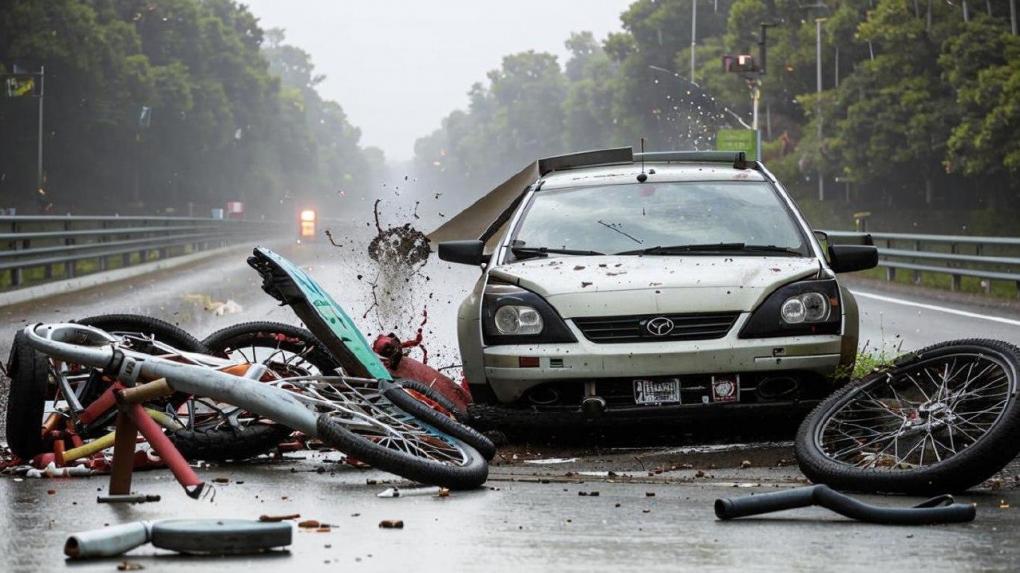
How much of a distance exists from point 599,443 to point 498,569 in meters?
4.03

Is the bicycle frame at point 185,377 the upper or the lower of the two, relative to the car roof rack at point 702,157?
lower

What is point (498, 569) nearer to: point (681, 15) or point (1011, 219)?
point (1011, 219)

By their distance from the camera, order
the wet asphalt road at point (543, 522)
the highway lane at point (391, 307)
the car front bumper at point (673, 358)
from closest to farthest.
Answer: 1. the wet asphalt road at point (543, 522)
2. the car front bumper at point (673, 358)
3. the highway lane at point (391, 307)

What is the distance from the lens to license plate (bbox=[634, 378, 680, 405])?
8289 millimetres

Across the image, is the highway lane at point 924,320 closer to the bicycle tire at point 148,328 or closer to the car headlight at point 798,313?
the car headlight at point 798,313

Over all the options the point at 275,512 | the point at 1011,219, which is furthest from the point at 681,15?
the point at 275,512

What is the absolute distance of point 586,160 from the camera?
37.1ft

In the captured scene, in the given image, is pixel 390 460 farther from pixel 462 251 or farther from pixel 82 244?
pixel 82 244

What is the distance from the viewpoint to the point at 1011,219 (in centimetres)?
5797

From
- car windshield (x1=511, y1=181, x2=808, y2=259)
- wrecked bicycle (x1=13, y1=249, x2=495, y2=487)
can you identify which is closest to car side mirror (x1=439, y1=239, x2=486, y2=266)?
car windshield (x1=511, y1=181, x2=808, y2=259)

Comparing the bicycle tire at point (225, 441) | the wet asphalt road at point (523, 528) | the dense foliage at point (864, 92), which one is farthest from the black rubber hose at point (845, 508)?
the dense foliage at point (864, 92)

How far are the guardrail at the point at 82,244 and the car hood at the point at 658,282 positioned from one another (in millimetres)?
15480

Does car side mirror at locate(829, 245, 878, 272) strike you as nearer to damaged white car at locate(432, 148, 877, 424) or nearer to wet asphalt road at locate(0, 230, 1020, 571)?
damaged white car at locate(432, 148, 877, 424)

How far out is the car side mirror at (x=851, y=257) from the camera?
9.27 m
